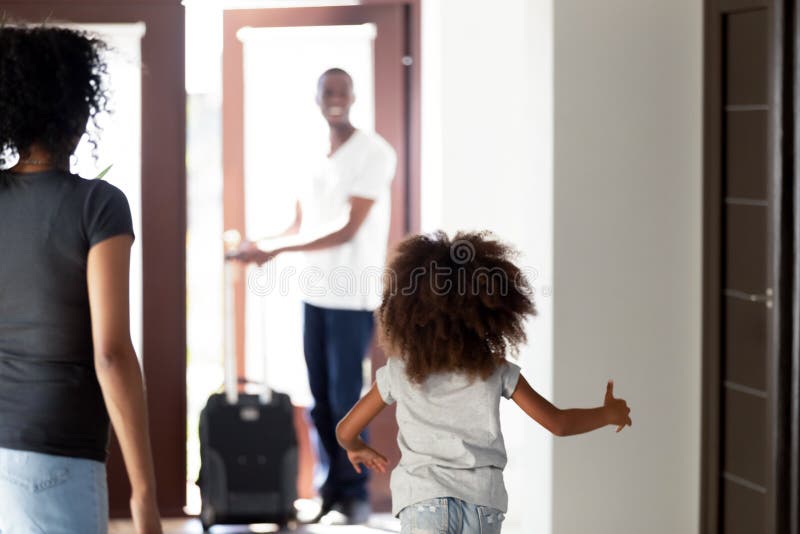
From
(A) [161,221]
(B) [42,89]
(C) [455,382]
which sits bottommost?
(C) [455,382]

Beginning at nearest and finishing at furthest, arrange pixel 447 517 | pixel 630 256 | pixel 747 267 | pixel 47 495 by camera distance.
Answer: pixel 47 495, pixel 447 517, pixel 747 267, pixel 630 256

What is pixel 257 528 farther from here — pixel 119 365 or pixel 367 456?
pixel 119 365

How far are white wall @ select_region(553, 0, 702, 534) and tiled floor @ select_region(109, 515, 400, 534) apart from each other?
89 cm

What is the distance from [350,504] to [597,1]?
192 cm

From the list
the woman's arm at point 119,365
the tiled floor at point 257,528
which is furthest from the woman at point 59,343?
the tiled floor at point 257,528

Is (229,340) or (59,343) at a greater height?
(59,343)

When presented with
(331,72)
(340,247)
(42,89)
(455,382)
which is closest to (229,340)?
(340,247)

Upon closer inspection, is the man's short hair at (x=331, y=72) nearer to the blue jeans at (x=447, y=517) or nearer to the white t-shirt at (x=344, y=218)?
the white t-shirt at (x=344, y=218)

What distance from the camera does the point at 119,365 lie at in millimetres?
1539

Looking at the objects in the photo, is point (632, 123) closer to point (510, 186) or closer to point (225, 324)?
point (510, 186)

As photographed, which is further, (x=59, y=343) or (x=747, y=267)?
(x=747, y=267)

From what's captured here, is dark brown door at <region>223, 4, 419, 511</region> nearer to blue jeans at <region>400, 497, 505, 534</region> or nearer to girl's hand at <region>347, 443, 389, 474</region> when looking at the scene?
girl's hand at <region>347, 443, 389, 474</region>

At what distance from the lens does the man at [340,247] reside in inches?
149

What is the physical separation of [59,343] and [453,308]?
28.5 inches
